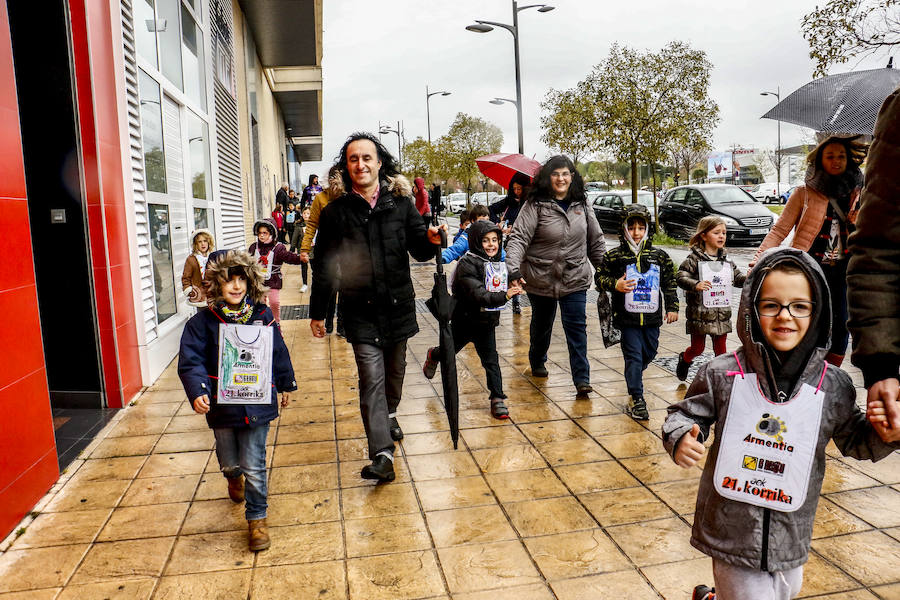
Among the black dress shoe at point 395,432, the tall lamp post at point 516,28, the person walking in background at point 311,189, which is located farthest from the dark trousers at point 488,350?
the tall lamp post at point 516,28

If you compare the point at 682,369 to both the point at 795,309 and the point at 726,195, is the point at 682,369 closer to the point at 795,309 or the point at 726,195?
the point at 795,309

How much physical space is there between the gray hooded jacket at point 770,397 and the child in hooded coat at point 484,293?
306cm

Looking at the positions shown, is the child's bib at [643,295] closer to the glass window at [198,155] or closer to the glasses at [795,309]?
the glasses at [795,309]

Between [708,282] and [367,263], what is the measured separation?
295 cm

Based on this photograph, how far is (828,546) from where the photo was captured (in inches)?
124

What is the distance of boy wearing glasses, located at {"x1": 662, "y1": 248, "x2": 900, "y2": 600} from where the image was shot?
2084 millimetres

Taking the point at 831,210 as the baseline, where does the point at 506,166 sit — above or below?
above

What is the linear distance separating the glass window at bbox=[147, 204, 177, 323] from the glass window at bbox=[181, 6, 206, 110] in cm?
240

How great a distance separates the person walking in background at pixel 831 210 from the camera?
4758mm

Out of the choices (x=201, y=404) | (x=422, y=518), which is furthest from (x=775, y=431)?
(x=201, y=404)

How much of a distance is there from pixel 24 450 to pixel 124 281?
2.38m

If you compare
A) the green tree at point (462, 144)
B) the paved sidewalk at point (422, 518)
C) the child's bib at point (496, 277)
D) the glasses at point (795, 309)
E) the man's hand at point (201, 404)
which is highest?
the green tree at point (462, 144)

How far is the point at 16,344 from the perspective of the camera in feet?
11.5

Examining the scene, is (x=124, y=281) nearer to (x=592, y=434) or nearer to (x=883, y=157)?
(x=592, y=434)
